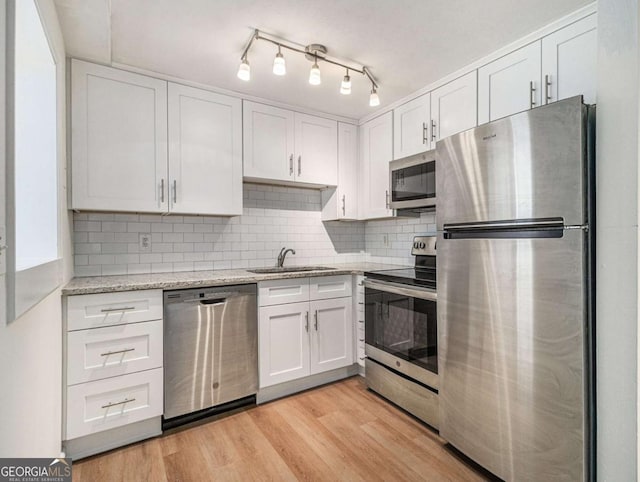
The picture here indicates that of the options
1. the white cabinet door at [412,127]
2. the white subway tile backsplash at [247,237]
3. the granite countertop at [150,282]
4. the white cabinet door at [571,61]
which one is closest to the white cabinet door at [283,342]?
the granite countertop at [150,282]

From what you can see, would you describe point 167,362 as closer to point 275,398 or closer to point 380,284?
point 275,398

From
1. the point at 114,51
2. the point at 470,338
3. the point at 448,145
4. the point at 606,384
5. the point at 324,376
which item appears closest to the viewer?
the point at 606,384

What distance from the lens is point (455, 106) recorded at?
2.30 metres

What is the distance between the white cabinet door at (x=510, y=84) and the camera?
1852 mm

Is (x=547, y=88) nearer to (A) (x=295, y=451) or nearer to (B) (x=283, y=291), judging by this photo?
(B) (x=283, y=291)

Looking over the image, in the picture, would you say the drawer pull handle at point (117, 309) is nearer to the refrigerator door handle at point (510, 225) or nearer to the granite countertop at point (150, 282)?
the granite countertop at point (150, 282)

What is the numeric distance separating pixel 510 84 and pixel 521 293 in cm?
130

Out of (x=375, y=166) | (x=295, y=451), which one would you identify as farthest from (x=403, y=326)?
(x=375, y=166)

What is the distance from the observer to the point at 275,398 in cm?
248

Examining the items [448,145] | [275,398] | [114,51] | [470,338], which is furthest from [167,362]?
[448,145]

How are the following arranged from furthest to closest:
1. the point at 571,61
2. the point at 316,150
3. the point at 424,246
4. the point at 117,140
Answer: the point at 316,150 → the point at 424,246 → the point at 117,140 → the point at 571,61

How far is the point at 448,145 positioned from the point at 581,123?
0.62m

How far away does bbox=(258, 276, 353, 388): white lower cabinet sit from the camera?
2.41 metres

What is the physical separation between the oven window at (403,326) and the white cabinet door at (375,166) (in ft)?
2.71
